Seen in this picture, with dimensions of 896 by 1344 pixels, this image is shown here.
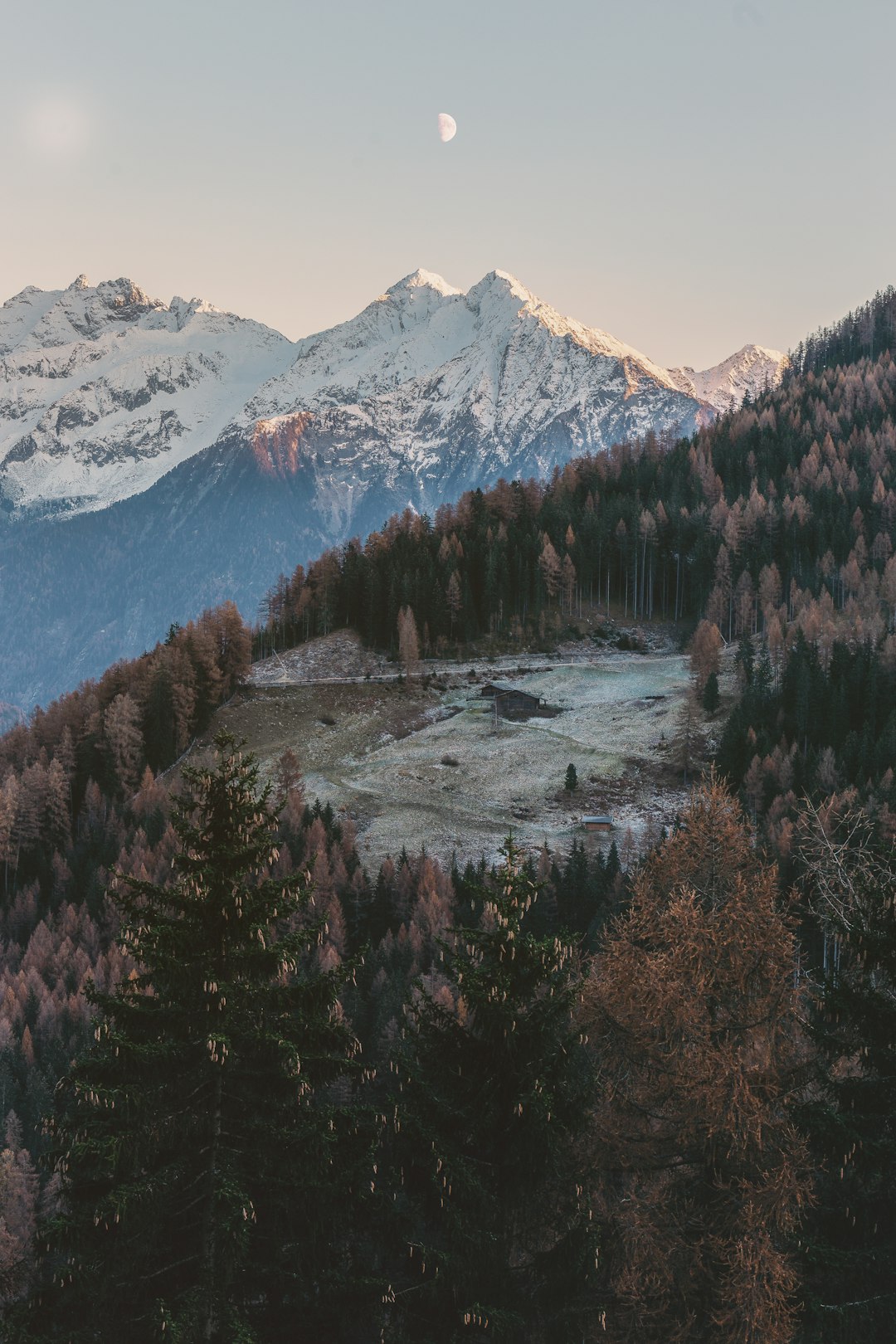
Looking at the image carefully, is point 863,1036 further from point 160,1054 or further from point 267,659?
point 267,659

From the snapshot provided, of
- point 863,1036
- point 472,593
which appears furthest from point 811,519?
point 863,1036

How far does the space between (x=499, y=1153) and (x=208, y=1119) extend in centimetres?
508

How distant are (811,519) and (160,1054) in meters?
183

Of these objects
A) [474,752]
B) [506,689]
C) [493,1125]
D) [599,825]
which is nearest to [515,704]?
[506,689]

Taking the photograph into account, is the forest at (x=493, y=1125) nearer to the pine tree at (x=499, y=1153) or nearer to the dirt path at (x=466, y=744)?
the pine tree at (x=499, y=1153)

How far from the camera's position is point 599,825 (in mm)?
99062

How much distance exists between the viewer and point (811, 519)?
181625 mm

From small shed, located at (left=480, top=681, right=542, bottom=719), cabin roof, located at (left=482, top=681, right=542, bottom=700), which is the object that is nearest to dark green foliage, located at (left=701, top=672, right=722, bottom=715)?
small shed, located at (left=480, top=681, right=542, bottom=719)

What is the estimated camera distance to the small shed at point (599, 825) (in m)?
98.6

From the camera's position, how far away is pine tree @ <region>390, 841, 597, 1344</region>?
55.3 ft

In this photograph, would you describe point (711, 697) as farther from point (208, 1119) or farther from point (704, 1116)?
point (208, 1119)

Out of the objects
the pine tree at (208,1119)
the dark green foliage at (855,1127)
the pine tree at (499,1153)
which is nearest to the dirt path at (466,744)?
the dark green foliage at (855,1127)

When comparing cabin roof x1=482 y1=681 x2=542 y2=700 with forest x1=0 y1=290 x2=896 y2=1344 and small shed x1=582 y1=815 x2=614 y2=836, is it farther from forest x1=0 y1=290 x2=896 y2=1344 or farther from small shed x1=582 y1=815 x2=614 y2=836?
forest x1=0 y1=290 x2=896 y2=1344

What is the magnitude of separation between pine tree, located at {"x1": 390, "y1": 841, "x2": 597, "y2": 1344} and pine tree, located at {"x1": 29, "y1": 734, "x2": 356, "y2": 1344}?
169 cm
